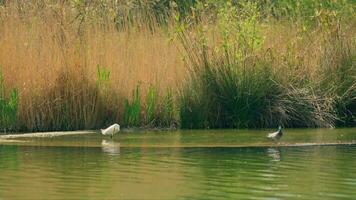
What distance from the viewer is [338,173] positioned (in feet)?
32.0

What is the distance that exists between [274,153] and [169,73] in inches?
180

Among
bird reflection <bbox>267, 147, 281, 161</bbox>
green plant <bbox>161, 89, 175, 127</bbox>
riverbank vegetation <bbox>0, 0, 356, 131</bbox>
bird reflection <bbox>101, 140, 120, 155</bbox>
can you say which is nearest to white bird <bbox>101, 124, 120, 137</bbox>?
bird reflection <bbox>101, 140, 120, 155</bbox>

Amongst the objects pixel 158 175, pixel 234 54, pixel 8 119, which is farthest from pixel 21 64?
pixel 158 175

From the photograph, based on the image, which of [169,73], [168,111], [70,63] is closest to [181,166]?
[168,111]

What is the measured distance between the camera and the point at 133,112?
49.6 ft

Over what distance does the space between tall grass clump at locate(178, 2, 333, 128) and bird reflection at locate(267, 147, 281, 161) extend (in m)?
3.31

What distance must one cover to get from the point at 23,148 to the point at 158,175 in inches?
122

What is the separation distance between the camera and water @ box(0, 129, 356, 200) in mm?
8391

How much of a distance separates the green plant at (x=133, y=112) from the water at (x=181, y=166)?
2.99 feet

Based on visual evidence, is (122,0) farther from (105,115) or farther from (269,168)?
(269,168)

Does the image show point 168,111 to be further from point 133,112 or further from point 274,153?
point 274,153

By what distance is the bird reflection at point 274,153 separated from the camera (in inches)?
435

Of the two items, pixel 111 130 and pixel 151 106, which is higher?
pixel 151 106

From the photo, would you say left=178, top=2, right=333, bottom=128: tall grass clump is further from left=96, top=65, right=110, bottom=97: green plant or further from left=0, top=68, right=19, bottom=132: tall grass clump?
left=0, top=68, right=19, bottom=132: tall grass clump
